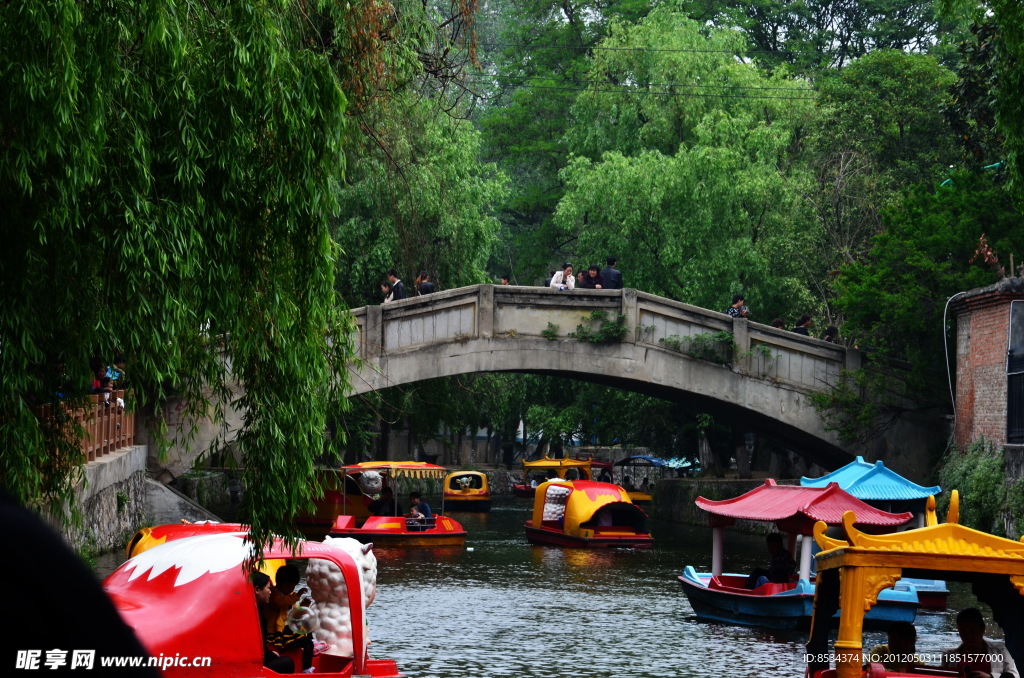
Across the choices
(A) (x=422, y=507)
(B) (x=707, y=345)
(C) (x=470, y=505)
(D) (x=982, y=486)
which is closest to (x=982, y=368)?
(D) (x=982, y=486)

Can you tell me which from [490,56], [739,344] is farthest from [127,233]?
[490,56]

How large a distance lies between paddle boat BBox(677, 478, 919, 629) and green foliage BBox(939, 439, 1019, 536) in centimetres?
282

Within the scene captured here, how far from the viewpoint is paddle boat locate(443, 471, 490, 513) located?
1615 inches

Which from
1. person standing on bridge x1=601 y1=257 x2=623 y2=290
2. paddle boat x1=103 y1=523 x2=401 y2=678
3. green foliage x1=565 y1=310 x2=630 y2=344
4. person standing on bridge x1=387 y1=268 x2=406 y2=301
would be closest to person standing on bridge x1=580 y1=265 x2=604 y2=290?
person standing on bridge x1=601 y1=257 x2=623 y2=290

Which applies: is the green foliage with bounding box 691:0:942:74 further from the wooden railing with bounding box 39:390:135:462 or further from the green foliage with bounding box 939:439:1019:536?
the wooden railing with bounding box 39:390:135:462

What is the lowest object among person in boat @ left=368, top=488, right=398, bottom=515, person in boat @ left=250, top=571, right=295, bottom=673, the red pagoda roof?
person in boat @ left=368, top=488, right=398, bottom=515

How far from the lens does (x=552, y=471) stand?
154ft

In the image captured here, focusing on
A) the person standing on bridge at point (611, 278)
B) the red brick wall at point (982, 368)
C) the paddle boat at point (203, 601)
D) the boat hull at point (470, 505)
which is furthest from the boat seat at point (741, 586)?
the boat hull at point (470, 505)

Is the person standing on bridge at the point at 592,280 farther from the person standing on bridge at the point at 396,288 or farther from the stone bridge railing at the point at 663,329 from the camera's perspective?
the person standing on bridge at the point at 396,288

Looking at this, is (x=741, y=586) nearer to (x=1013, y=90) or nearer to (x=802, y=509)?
(x=802, y=509)

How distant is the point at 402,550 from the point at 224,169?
19092 millimetres

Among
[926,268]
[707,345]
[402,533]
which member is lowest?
[402,533]

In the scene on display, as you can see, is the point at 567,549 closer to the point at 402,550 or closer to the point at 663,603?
the point at 402,550

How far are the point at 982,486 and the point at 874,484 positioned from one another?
6.75ft
